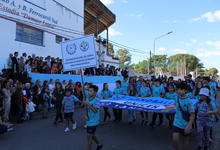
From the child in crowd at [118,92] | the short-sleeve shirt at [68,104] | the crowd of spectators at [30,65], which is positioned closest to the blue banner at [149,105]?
the short-sleeve shirt at [68,104]

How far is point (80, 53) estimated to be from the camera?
5262mm

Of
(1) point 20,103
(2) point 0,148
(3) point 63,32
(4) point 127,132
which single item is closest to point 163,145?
(4) point 127,132

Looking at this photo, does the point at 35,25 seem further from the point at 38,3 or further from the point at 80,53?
the point at 80,53

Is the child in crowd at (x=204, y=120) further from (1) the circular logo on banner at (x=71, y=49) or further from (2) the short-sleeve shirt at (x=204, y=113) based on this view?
(1) the circular logo on banner at (x=71, y=49)

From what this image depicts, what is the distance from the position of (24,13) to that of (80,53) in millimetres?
12810

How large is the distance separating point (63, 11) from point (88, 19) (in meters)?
10.1

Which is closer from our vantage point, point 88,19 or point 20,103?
point 20,103

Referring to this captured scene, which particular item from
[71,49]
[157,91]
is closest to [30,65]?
[157,91]

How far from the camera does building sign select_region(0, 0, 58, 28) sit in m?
14.1

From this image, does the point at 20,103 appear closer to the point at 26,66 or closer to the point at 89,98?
the point at 26,66

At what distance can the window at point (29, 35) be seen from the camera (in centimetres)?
1583

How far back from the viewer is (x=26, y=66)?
40.4ft

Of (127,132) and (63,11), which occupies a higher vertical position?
(63,11)

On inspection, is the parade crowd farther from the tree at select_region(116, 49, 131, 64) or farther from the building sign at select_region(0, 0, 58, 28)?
the tree at select_region(116, 49, 131, 64)
